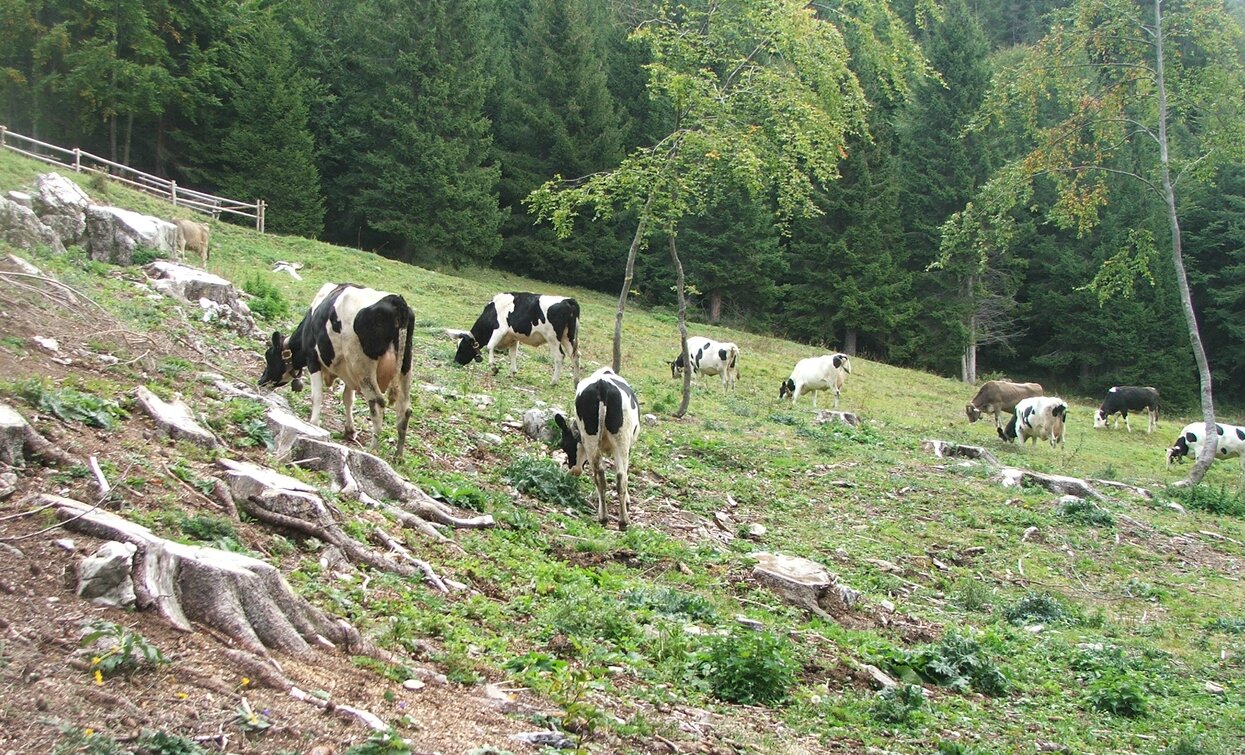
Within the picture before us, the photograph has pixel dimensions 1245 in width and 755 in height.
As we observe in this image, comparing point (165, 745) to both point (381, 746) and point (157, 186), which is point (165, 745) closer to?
point (381, 746)

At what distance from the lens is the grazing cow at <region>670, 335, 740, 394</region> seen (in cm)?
2891

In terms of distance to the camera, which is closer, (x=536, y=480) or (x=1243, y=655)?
(x=1243, y=655)

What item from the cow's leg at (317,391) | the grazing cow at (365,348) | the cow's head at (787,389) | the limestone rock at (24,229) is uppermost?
the limestone rock at (24,229)

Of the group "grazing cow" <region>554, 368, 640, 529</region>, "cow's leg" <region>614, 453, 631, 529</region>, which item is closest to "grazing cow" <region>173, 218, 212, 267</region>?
"grazing cow" <region>554, 368, 640, 529</region>

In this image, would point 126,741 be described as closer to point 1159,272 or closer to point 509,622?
point 509,622

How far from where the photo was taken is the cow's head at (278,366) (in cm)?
1246

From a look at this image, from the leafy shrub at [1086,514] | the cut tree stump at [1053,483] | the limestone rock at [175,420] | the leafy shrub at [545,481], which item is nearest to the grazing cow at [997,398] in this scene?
the cut tree stump at [1053,483]

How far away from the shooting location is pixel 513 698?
5859 mm

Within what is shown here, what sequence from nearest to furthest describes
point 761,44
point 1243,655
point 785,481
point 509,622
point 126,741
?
1. point 126,741
2. point 509,622
3. point 1243,655
4. point 785,481
5. point 761,44

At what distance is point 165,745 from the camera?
4.15 m

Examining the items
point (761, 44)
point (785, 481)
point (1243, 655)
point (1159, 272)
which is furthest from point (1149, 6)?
point (1159, 272)

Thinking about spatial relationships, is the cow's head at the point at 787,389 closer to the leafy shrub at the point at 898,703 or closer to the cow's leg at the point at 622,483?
the cow's leg at the point at 622,483

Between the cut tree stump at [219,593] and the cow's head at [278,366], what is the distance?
6.62m

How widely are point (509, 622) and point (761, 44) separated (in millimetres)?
14938
